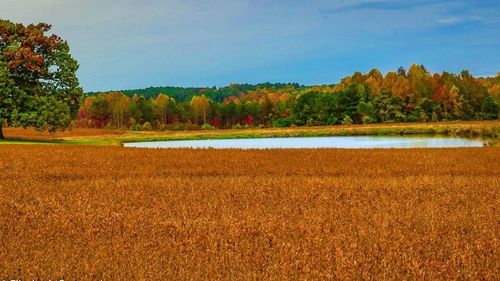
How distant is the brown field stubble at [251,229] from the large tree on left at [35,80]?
3108 cm

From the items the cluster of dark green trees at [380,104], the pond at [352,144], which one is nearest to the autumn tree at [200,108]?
the cluster of dark green trees at [380,104]

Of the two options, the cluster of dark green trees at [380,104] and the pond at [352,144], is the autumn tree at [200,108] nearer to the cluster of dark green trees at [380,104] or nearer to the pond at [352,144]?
the cluster of dark green trees at [380,104]

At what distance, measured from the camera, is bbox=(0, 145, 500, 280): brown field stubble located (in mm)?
7195

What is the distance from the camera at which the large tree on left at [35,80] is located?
48.3m

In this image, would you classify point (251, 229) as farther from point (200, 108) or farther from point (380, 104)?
point (200, 108)

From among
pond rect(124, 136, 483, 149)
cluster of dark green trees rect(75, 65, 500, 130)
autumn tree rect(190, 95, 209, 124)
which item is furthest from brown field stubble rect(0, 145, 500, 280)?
autumn tree rect(190, 95, 209, 124)

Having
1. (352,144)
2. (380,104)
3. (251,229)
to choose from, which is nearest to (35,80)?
(352,144)

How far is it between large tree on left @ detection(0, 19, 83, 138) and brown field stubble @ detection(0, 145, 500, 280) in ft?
102

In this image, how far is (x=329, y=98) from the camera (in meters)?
116

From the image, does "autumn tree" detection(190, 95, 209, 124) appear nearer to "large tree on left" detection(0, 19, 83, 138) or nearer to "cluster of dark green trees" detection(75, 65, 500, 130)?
"cluster of dark green trees" detection(75, 65, 500, 130)

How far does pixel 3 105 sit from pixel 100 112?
97.2 m

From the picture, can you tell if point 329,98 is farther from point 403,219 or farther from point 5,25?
point 403,219

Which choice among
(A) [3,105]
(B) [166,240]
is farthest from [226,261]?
(A) [3,105]

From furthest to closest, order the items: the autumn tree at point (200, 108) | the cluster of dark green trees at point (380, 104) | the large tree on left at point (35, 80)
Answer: the autumn tree at point (200, 108) → the cluster of dark green trees at point (380, 104) → the large tree on left at point (35, 80)
